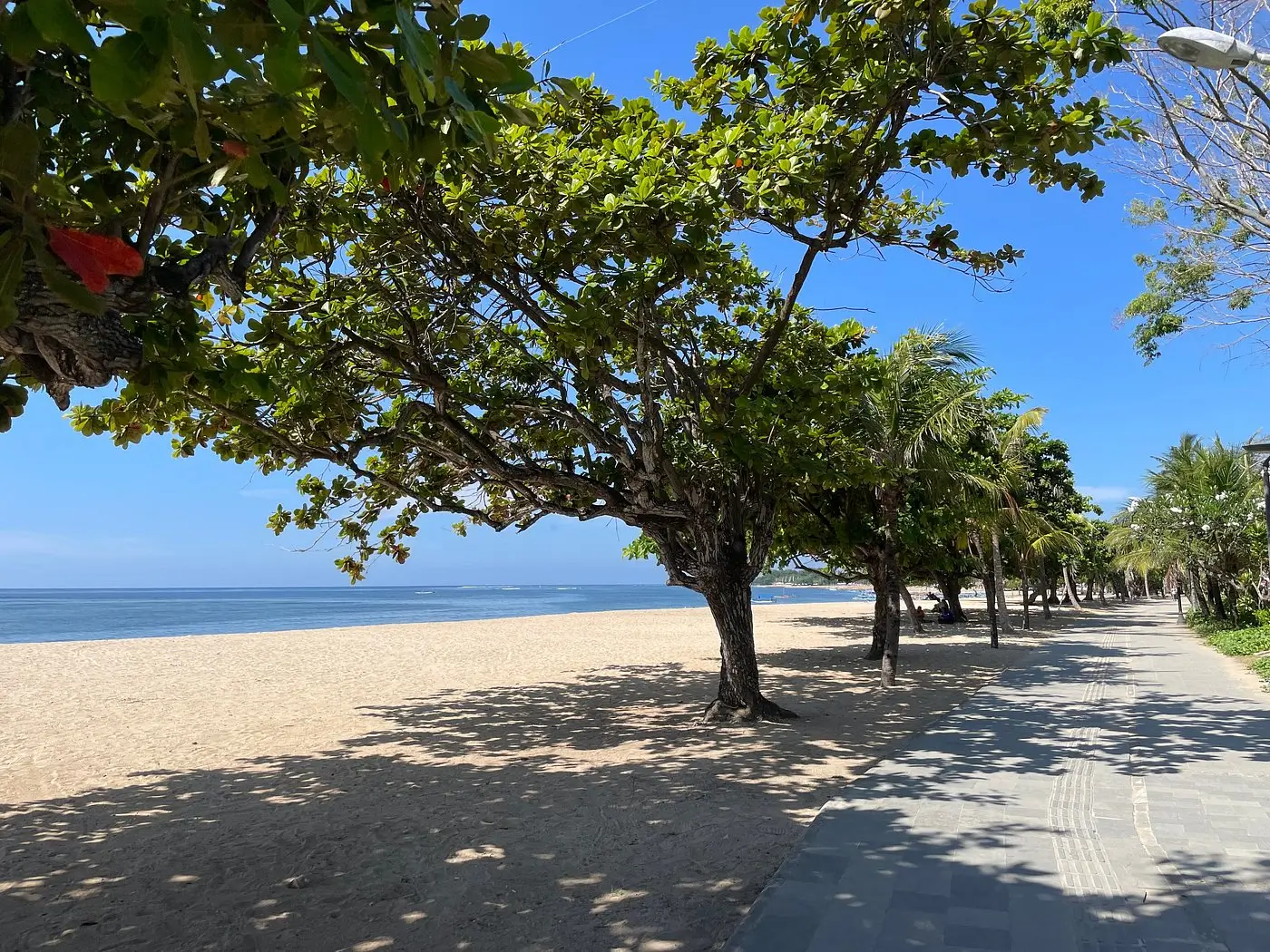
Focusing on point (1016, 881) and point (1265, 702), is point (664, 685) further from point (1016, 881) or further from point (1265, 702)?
point (1016, 881)

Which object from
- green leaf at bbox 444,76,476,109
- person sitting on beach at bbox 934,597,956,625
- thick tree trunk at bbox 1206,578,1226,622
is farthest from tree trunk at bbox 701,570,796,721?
person sitting on beach at bbox 934,597,956,625

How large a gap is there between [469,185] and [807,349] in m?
4.59

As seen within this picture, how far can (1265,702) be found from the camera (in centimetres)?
960

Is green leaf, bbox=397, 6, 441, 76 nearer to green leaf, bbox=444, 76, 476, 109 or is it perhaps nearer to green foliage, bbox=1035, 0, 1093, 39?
green leaf, bbox=444, 76, 476, 109

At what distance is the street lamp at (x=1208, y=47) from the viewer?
5.89 m

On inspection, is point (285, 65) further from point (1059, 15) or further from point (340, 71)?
point (1059, 15)

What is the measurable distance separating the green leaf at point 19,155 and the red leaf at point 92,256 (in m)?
0.17

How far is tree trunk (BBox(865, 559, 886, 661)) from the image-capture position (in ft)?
46.7

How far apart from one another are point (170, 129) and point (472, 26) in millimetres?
1613

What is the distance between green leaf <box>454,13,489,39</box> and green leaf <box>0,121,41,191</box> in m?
1.31

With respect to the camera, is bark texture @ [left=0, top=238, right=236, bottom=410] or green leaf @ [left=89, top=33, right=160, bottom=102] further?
bark texture @ [left=0, top=238, right=236, bottom=410]

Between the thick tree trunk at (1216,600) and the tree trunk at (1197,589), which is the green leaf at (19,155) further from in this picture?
the tree trunk at (1197,589)

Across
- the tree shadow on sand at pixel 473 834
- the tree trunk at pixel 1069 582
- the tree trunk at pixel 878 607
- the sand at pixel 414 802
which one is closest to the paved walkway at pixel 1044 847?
the tree shadow on sand at pixel 473 834

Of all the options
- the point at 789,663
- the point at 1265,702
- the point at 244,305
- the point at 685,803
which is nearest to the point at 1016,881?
the point at 685,803
